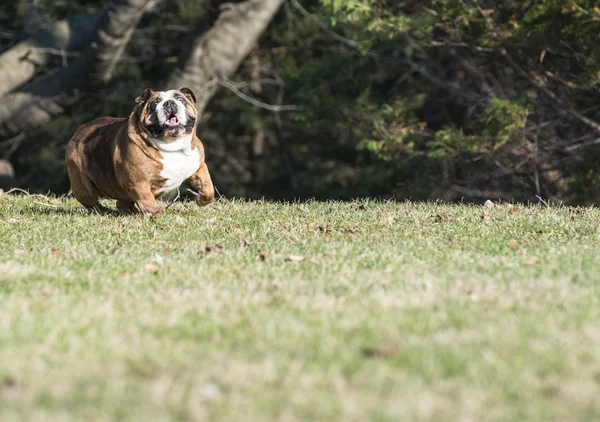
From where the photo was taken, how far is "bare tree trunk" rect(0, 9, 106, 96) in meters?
20.0

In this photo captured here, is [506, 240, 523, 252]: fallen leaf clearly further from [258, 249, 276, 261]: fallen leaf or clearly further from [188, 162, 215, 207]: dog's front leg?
[188, 162, 215, 207]: dog's front leg

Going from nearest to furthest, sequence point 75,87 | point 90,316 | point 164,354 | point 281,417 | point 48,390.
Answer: point 281,417, point 48,390, point 164,354, point 90,316, point 75,87

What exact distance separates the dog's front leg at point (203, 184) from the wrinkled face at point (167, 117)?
66 cm

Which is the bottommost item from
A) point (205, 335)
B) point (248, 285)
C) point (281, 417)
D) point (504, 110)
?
point (504, 110)

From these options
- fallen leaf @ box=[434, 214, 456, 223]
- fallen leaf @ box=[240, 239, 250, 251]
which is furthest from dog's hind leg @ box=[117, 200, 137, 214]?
fallen leaf @ box=[434, 214, 456, 223]

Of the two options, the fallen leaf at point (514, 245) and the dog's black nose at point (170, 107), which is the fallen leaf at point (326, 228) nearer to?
the fallen leaf at point (514, 245)

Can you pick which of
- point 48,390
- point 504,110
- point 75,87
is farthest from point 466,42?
point 48,390

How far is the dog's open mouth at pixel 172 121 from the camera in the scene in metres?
9.76

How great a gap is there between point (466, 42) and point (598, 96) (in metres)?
2.56

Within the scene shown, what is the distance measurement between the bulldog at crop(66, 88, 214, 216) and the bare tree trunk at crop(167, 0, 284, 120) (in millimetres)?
9186

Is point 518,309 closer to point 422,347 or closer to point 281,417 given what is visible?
point 422,347

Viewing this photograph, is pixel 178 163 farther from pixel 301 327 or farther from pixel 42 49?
pixel 42 49

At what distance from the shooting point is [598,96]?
1744 cm

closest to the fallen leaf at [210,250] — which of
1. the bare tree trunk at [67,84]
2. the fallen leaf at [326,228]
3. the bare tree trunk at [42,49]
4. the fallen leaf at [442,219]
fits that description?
the fallen leaf at [326,228]
